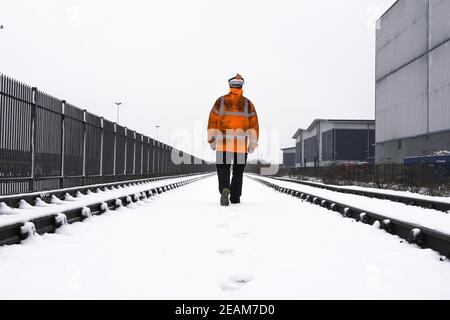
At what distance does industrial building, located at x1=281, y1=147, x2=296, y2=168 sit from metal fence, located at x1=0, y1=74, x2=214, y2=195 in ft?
372

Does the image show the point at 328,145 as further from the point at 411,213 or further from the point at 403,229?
the point at 403,229

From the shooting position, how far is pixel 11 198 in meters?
6.90

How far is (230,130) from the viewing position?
9.27 metres

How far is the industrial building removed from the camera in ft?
430

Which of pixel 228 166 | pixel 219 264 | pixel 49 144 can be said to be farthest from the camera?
pixel 49 144

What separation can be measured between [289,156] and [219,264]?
431ft

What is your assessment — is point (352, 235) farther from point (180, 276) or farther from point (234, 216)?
point (180, 276)

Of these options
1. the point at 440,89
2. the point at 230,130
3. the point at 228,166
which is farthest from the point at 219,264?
the point at 440,89

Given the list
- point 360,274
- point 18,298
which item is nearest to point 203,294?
point 18,298

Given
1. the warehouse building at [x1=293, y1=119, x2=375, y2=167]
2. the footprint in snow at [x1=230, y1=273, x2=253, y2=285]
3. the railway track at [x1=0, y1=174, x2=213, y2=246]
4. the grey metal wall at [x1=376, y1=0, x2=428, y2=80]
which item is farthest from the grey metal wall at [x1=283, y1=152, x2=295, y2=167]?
the footprint in snow at [x1=230, y1=273, x2=253, y2=285]

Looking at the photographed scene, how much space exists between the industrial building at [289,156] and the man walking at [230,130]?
121285mm

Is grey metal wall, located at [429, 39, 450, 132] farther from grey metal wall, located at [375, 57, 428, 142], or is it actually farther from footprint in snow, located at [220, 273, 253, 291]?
footprint in snow, located at [220, 273, 253, 291]

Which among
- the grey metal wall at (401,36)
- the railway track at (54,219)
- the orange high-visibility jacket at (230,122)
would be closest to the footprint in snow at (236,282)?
the railway track at (54,219)
